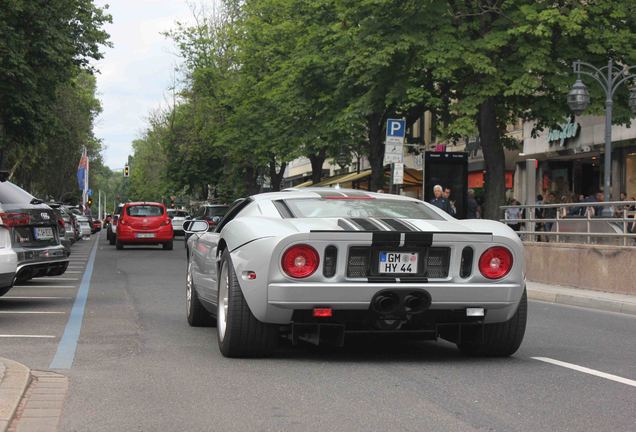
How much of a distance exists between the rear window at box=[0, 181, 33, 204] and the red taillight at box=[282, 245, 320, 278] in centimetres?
618

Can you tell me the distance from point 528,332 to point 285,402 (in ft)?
16.3

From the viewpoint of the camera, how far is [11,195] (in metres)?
12.5

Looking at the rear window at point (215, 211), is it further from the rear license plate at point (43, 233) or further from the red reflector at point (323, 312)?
the red reflector at point (323, 312)

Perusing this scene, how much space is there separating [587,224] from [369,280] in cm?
1115

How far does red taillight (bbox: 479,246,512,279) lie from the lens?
294 inches

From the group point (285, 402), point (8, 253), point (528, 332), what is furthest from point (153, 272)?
point (285, 402)

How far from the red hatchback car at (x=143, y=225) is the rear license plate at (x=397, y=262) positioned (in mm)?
27179

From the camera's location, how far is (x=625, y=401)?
615 cm

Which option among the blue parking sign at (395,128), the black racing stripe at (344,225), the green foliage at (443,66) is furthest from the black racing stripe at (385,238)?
the green foliage at (443,66)

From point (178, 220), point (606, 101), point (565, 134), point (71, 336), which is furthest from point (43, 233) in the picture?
point (178, 220)

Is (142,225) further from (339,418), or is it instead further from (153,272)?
(339,418)

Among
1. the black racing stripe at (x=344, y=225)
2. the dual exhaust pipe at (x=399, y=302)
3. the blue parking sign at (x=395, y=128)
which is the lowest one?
the dual exhaust pipe at (x=399, y=302)

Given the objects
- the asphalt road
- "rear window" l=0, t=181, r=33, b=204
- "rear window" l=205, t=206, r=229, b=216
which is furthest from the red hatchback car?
the asphalt road

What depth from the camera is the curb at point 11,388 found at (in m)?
5.29
